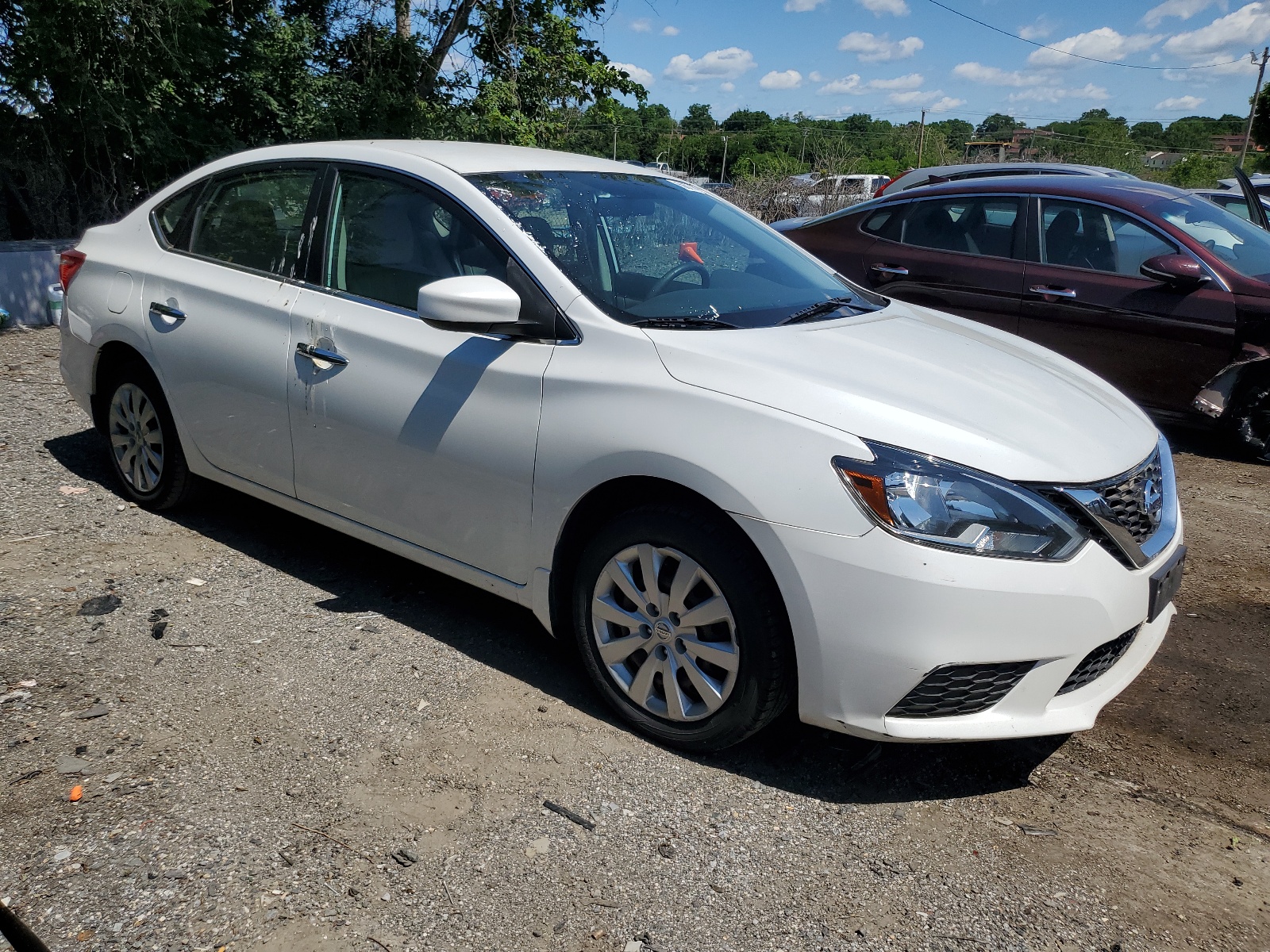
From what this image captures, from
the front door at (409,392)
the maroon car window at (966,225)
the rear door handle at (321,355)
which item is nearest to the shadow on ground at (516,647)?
the front door at (409,392)

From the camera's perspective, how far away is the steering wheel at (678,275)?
352 centimetres

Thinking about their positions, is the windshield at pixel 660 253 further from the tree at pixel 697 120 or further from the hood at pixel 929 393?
the tree at pixel 697 120

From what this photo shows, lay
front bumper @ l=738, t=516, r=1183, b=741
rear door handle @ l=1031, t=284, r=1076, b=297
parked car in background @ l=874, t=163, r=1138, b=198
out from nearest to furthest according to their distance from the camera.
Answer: front bumper @ l=738, t=516, r=1183, b=741, rear door handle @ l=1031, t=284, r=1076, b=297, parked car in background @ l=874, t=163, r=1138, b=198

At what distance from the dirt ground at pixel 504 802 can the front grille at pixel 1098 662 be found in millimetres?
386

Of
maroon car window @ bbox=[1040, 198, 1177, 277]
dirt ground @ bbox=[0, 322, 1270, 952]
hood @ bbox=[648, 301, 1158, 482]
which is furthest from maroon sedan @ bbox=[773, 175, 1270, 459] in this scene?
hood @ bbox=[648, 301, 1158, 482]

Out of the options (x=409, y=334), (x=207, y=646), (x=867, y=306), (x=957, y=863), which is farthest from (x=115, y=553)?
(x=957, y=863)

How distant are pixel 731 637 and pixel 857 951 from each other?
2.85 feet

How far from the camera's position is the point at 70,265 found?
4961mm

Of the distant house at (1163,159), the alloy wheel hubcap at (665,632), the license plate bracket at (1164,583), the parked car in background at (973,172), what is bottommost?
the alloy wheel hubcap at (665,632)

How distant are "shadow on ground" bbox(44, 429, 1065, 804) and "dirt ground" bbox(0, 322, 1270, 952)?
0.01 meters

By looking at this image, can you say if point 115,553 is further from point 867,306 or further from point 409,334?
point 867,306

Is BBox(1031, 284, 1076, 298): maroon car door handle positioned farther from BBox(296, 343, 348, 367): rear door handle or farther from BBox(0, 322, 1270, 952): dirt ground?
BBox(296, 343, 348, 367): rear door handle

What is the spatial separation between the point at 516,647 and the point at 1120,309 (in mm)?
4638

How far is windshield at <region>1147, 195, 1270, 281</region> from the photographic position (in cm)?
650
